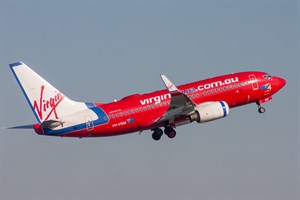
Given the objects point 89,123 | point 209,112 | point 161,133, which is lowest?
point 161,133

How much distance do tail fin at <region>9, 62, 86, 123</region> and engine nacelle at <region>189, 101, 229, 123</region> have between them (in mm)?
13620

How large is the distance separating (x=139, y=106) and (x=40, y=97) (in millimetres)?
11212

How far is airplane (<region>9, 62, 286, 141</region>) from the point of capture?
72875 millimetres

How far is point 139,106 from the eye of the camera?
249ft

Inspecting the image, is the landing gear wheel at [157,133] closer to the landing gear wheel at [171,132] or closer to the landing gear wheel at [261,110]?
the landing gear wheel at [171,132]

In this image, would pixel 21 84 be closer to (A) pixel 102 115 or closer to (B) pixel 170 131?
(A) pixel 102 115

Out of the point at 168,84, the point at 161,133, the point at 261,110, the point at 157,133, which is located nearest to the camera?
the point at 168,84

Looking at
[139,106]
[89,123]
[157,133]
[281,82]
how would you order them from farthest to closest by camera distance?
1. [281,82]
2. [157,133]
3. [139,106]
4. [89,123]

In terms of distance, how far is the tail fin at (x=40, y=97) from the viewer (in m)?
73.0

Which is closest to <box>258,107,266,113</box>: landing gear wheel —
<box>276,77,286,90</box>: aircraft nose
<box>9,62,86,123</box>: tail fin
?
<box>276,77,286,90</box>: aircraft nose

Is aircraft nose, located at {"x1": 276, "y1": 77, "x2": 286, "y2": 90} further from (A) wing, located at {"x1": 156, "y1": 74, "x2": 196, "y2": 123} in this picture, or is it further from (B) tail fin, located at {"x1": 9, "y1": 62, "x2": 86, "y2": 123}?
(B) tail fin, located at {"x1": 9, "y1": 62, "x2": 86, "y2": 123}

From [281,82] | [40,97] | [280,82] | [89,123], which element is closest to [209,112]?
[89,123]

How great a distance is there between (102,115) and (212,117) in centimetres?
1269

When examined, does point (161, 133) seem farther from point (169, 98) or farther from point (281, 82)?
point (281, 82)
